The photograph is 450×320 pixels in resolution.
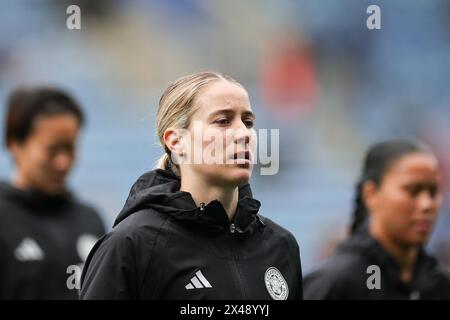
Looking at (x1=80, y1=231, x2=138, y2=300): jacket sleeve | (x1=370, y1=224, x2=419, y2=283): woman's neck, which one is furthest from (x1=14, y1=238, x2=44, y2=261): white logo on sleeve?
(x1=80, y1=231, x2=138, y2=300): jacket sleeve

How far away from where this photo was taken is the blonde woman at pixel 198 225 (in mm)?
3000

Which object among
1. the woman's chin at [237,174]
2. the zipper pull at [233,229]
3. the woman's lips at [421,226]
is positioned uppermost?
the woman's chin at [237,174]

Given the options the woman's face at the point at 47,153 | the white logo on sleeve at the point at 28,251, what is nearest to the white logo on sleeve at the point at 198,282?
the white logo on sleeve at the point at 28,251

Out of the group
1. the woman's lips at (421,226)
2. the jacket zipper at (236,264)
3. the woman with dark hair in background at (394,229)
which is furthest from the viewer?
the woman's lips at (421,226)

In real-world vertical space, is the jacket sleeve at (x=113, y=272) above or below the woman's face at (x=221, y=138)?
below

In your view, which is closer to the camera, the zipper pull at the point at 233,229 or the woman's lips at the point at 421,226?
the zipper pull at the point at 233,229

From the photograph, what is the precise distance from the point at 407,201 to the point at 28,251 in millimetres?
2035

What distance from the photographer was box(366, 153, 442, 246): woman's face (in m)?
5.55

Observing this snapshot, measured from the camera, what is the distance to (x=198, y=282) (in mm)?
3041

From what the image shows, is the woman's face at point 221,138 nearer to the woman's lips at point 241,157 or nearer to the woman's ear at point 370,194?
the woman's lips at point 241,157

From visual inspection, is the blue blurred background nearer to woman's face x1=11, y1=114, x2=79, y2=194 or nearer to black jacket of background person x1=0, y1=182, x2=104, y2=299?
woman's face x1=11, y1=114, x2=79, y2=194

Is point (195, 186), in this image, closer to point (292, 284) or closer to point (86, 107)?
point (292, 284)

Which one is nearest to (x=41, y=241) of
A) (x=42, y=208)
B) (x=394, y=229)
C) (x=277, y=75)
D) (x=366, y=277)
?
(x=42, y=208)

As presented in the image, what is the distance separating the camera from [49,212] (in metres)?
5.87
